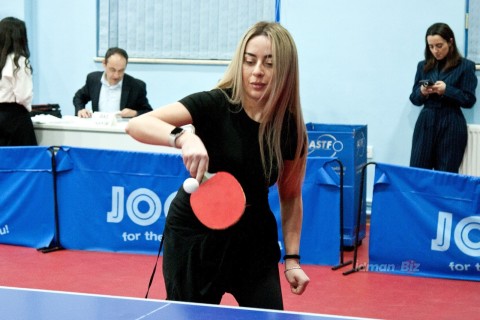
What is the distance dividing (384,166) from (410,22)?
2.61 m

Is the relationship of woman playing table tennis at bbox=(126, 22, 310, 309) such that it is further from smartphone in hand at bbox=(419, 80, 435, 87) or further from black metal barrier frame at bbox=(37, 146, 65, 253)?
smartphone in hand at bbox=(419, 80, 435, 87)

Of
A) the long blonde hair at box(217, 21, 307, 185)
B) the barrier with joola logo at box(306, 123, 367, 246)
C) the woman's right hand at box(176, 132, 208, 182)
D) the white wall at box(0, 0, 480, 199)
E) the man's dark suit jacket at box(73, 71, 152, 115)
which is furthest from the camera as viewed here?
the white wall at box(0, 0, 480, 199)

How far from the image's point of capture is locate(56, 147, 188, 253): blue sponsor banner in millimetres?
6078

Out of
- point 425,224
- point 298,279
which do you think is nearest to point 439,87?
point 425,224

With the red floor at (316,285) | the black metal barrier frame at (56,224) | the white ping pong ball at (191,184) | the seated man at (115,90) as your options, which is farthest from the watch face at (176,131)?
the seated man at (115,90)

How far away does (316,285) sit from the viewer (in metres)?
5.54

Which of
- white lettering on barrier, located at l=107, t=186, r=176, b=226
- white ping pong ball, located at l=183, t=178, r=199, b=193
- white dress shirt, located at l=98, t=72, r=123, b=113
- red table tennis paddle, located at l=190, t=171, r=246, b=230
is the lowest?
white lettering on barrier, located at l=107, t=186, r=176, b=226

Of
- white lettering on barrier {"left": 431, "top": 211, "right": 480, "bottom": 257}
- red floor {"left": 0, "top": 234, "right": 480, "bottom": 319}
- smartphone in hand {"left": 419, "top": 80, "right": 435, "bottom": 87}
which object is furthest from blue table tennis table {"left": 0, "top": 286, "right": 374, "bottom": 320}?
smartphone in hand {"left": 419, "top": 80, "right": 435, "bottom": 87}

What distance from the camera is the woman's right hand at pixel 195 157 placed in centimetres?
220

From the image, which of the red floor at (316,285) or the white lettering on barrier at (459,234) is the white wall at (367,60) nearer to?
the red floor at (316,285)

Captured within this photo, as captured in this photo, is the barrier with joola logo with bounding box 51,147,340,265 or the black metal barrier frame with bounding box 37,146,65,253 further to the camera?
the black metal barrier frame with bounding box 37,146,65,253

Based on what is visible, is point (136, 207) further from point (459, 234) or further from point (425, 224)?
point (459, 234)

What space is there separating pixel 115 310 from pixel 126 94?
550cm

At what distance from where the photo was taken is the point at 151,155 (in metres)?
6.11
